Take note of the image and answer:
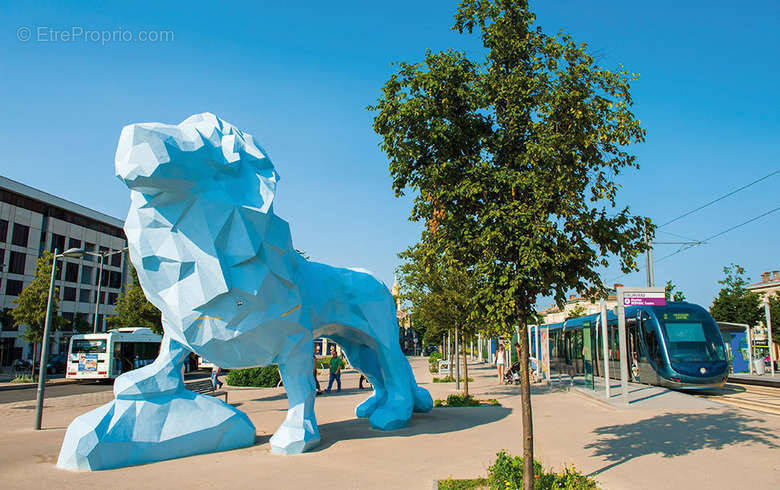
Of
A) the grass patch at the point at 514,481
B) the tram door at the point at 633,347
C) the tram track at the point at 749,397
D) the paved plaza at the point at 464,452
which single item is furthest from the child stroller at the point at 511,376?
the grass patch at the point at 514,481

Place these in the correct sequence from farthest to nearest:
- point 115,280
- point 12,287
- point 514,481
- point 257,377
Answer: point 115,280 < point 12,287 < point 257,377 < point 514,481

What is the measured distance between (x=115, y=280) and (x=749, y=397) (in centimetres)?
5090

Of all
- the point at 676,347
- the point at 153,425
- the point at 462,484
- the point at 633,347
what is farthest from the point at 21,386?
the point at 676,347

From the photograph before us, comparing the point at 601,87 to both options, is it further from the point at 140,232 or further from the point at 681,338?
the point at 681,338

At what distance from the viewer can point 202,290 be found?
25.1 ft

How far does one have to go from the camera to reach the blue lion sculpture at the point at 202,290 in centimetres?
753

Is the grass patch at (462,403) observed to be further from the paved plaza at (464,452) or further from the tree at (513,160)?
the tree at (513,160)

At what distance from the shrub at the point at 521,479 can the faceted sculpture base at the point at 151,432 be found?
15.0ft

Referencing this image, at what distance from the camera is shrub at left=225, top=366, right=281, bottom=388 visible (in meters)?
23.6

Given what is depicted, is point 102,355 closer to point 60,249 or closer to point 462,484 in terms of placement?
point 462,484

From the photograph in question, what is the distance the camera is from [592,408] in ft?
46.9

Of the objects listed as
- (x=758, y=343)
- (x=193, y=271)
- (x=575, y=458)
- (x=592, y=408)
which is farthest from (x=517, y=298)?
(x=758, y=343)

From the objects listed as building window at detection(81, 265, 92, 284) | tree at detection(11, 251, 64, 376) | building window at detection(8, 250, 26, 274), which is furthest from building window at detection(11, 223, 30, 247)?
tree at detection(11, 251, 64, 376)

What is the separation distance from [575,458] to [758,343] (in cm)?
4586
